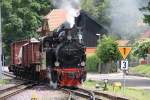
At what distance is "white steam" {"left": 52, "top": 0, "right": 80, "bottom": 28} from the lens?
1264 inches

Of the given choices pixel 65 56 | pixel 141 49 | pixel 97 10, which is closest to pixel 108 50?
pixel 141 49

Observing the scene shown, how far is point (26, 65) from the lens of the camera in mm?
41188

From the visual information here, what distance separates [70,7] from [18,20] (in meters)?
57.9

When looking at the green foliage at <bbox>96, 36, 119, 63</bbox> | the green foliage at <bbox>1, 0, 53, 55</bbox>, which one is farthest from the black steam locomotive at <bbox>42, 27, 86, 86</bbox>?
the green foliage at <bbox>1, 0, 53, 55</bbox>

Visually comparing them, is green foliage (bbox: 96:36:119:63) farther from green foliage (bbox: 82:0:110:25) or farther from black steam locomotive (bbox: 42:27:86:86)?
green foliage (bbox: 82:0:110:25)

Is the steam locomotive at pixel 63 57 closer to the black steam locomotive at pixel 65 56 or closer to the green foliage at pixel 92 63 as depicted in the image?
the black steam locomotive at pixel 65 56

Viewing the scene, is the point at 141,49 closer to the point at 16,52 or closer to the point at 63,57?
the point at 16,52

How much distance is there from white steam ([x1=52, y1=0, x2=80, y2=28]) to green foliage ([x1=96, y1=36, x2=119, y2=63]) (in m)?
33.5

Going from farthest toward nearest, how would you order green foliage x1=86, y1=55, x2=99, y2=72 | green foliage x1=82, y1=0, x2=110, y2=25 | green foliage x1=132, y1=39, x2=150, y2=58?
green foliage x1=82, y1=0, x2=110, y2=25, green foliage x1=132, y1=39, x2=150, y2=58, green foliage x1=86, y1=55, x2=99, y2=72

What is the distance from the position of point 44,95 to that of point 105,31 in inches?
2728

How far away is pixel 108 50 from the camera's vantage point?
66.9 m

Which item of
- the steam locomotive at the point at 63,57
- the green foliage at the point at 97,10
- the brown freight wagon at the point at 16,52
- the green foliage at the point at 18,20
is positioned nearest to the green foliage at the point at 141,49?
the green foliage at the point at 18,20

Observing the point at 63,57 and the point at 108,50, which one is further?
the point at 108,50

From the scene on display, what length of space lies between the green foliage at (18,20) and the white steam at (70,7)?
5649 cm
